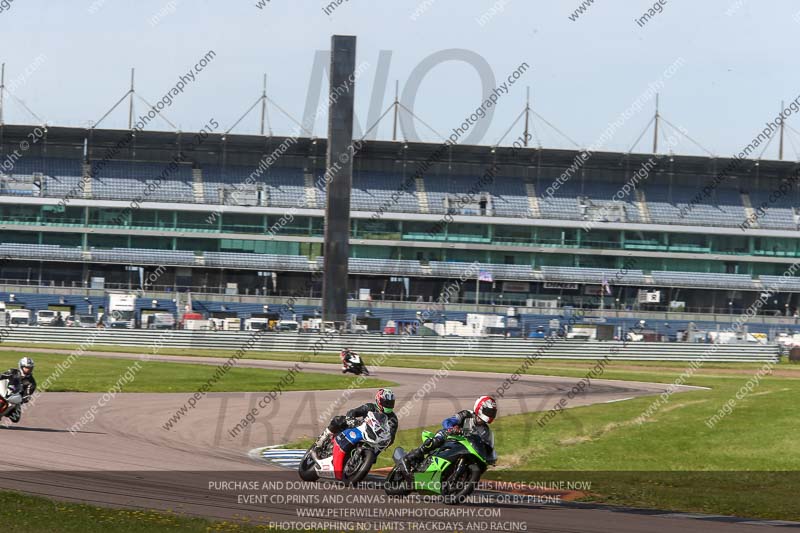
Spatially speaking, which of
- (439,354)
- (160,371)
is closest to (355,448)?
(160,371)

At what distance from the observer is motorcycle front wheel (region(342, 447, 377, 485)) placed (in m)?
16.5

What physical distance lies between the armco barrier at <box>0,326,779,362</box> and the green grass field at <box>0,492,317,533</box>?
45.0 metres

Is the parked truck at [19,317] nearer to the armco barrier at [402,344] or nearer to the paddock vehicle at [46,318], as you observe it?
the paddock vehicle at [46,318]

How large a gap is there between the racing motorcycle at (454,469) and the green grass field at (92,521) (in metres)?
3.45

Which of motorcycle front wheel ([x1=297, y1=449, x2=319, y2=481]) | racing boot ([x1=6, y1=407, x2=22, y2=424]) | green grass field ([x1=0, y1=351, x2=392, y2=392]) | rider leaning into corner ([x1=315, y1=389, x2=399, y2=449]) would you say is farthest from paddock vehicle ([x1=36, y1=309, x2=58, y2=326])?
rider leaning into corner ([x1=315, y1=389, x2=399, y2=449])

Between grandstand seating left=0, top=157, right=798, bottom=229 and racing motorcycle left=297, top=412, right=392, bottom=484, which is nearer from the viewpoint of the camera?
racing motorcycle left=297, top=412, right=392, bottom=484

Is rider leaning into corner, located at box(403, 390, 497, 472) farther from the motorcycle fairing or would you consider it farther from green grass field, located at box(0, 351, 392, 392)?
green grass field, located at box(0, 351, 392, 392)

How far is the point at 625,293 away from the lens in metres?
87.8

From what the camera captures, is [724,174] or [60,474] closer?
[60,474]

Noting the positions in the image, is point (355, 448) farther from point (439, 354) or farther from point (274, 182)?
point (274, 182)

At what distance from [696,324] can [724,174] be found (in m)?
18.4

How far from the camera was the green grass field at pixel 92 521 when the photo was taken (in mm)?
12273

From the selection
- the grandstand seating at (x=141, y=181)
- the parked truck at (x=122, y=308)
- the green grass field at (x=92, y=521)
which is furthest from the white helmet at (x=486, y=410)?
the grandstand seating at (x=141, y=181)

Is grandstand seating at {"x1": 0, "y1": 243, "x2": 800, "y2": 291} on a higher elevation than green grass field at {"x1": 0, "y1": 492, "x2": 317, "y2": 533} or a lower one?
higher
